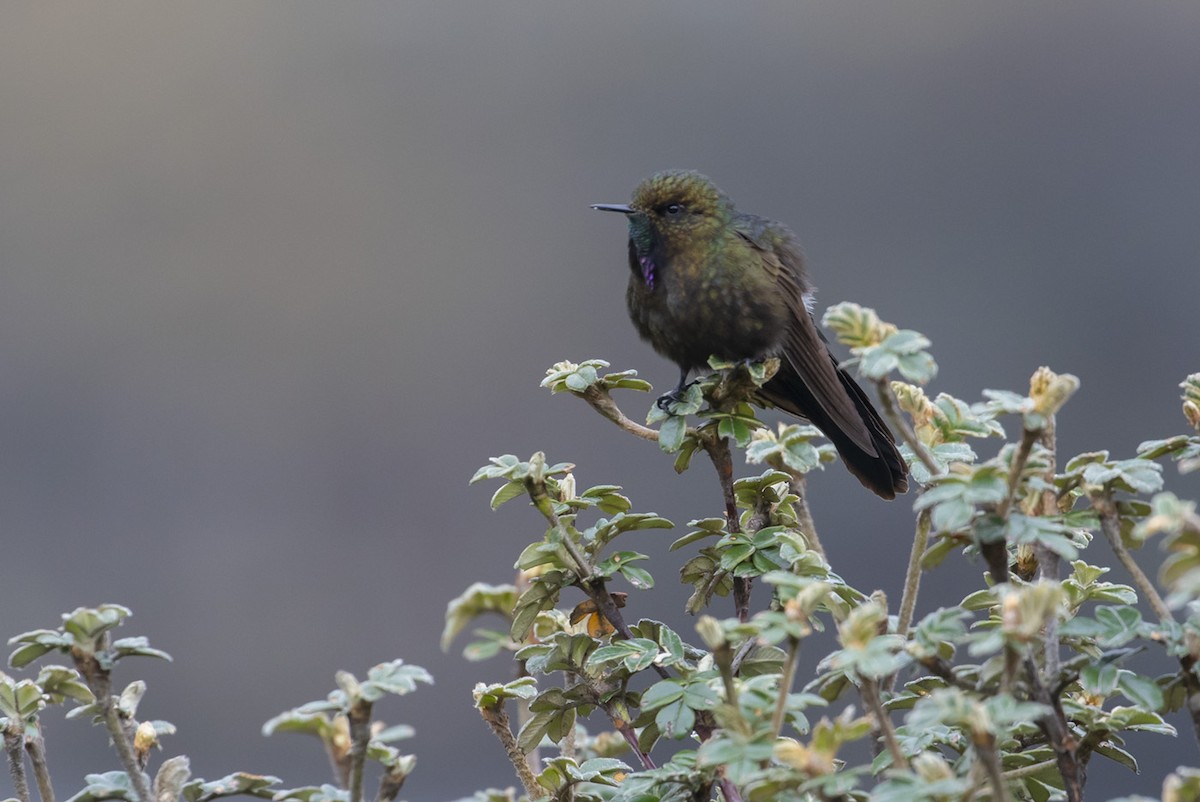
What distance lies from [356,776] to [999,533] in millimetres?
388

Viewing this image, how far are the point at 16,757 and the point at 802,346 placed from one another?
1.14m

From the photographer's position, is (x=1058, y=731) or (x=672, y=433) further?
(x=672, y=433)

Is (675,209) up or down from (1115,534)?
up

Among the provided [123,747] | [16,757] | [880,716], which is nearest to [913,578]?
[880,716]

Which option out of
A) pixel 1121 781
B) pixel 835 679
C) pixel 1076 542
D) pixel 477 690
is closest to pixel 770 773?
pixel 835 679

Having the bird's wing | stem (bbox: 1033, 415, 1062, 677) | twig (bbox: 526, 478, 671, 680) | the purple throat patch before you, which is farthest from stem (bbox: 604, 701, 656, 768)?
the purple throat patch

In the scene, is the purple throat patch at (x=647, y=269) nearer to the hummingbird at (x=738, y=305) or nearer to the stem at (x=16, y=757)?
the hummingbird at (x=738, y=305)

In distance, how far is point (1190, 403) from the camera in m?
0.84

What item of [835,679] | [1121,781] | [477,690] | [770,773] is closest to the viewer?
[770,773]

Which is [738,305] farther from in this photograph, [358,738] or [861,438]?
[358,738]

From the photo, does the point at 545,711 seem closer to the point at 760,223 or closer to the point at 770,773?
the point at 770,773

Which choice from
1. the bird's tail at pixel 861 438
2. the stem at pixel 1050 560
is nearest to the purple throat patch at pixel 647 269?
the bird's tail at pixel 861 438

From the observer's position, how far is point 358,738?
2.21 ft

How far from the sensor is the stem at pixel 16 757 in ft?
2.71
